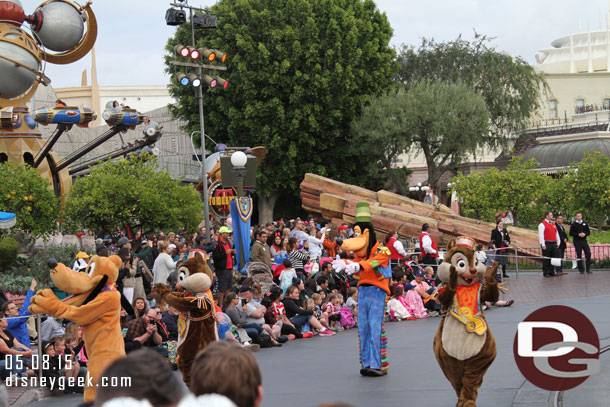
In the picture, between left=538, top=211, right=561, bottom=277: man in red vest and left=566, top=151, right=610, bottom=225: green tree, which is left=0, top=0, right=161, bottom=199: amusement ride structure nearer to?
left=538, top=211, right=561, bottom=277: man in red vest

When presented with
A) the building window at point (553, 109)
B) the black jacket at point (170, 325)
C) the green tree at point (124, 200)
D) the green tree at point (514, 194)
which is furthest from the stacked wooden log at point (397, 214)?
the building window at point (553, 109)

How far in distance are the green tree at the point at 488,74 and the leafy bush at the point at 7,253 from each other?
1169 inches

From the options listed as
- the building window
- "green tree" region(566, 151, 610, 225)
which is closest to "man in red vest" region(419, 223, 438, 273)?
"green tree" region(566, 151, 610, 225)

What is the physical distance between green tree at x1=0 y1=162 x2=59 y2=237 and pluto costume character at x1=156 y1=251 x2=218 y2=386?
45.7ft

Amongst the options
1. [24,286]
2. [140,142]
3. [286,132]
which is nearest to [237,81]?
[286,132]

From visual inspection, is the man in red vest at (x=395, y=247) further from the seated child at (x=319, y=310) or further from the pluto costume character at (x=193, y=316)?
the pluto costume character at (x=193, y=316)

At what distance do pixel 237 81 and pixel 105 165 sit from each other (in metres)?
13.6

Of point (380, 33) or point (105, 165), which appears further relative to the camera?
point (380, 33)

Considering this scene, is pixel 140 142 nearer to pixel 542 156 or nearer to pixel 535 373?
pixel 542 156

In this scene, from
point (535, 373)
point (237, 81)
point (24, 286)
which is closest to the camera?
point (535, 373)

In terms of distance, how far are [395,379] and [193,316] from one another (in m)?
2.76

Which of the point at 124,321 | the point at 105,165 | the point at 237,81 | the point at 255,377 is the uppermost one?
the point at 237,81

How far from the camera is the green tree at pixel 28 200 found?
22.0 m

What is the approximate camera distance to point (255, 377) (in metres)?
3.18
